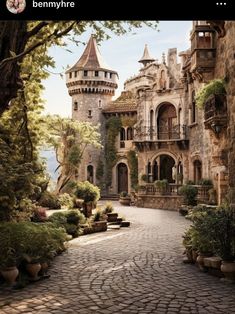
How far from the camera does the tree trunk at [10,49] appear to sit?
869 cm

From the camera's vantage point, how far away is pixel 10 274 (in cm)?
733

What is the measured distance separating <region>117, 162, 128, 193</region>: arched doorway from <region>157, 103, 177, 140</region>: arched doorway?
7.98 m

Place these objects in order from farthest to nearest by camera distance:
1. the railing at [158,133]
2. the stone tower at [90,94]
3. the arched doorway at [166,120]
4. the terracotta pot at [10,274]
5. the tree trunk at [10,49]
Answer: the stone tower at [90,94] → the arched doorway at [166,120] → the railing at [158,133] → the tree trunk at [10,49] → the terracotta pot at [10,274]

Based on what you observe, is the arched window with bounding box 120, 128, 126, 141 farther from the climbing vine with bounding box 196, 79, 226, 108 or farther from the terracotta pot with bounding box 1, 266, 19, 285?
the terracotta pot with bounding box 1, 266, 19, 285

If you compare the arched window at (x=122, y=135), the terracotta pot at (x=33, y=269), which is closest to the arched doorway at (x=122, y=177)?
the arched window at (x=122, y=135)

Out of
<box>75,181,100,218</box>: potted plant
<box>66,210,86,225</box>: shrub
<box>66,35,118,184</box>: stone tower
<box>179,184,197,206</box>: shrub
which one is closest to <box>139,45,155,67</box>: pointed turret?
<box>66,35,118,184</box>: stone tower

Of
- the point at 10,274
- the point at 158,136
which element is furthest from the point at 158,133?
the point at 10,274

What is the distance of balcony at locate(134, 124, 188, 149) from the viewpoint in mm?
31578

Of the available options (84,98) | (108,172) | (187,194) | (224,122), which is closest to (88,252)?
(224,122)

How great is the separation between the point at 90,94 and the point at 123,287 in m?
36.6

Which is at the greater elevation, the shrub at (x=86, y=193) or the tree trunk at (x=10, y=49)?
the tree trunk at (x=10, y=49)

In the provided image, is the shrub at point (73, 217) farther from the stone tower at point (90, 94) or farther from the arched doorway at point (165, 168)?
the stone tower at point (90, 94)

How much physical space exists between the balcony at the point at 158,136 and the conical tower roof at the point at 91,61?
12437 mm
